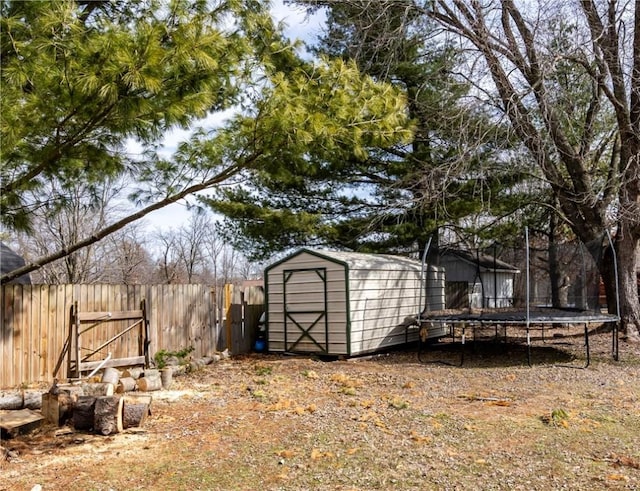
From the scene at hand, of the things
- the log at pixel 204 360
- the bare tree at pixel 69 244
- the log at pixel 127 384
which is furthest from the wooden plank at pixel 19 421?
the bare tree at pixel 69 244

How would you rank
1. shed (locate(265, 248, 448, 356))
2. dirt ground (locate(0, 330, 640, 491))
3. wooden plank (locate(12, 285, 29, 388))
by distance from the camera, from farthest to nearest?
1. shed (locate(265, 248, 448, 356))
2. wooden plank (locate(12, 285, 29, 388))
3. dirt ground (locate(0, 330, 640, 491))

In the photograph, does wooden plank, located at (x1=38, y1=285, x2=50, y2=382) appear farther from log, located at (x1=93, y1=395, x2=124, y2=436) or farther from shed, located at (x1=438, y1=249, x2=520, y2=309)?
shed, located at (x1=438, y1=249, x2=520, y2=309)

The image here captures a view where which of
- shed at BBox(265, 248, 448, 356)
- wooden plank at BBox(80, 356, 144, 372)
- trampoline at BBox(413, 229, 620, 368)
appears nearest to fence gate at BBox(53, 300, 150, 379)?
wooden plank at BBox(80, 356, 144, 372)

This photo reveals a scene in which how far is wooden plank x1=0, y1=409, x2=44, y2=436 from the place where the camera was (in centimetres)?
488

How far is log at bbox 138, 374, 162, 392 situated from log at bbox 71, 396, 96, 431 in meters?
1.82

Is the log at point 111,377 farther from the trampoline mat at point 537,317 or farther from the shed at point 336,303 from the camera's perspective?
the trampoline mat at point 537,317

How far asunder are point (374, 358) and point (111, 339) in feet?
15.0

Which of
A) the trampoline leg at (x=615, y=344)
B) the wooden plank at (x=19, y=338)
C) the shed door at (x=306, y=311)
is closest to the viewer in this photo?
the wooden plank at (x=19, y=338)

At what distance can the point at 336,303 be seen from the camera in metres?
10.0

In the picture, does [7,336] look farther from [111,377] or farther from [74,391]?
[74,391]

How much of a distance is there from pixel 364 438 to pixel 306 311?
18.7 feet

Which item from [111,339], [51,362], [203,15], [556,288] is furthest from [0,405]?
[556,288]

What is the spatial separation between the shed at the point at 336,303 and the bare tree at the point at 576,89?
359 cm

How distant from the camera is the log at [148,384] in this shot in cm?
702
